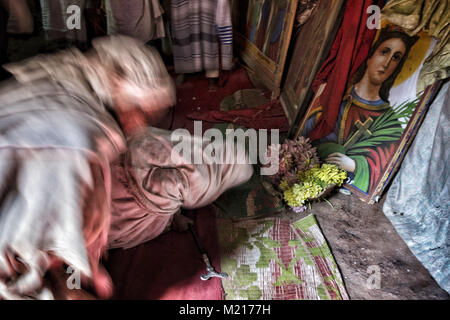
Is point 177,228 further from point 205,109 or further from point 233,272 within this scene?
point 205,109

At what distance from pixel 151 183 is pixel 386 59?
189cm

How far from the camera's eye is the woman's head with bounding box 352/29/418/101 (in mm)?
1827

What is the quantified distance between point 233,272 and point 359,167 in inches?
56.3

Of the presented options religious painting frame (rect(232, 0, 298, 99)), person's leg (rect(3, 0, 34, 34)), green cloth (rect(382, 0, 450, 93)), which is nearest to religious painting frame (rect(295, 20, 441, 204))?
green cloth (rect(382, 0, 450, 93))

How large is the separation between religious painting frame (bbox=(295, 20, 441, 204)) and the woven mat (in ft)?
2.18

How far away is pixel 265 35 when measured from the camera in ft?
11.8

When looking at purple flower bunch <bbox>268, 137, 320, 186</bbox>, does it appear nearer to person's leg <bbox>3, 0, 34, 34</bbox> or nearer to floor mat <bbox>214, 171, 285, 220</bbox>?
floor mat <bbox>214, 171, 285, 220</bbox>

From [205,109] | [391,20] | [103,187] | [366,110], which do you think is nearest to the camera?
[103,187]

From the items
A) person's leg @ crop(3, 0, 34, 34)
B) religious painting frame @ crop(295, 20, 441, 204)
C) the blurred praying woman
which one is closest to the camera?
the blurred praying woman

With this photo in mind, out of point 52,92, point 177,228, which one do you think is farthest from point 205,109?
point 52,92

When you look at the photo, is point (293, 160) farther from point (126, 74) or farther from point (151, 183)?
point (126, 74)

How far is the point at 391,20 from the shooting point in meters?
1.68

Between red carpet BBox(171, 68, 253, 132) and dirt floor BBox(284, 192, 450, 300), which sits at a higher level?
red carpet BBox(171, 68, 253, 132)

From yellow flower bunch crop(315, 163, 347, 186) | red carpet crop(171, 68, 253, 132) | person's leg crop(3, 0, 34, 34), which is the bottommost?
yellow flower bunch crop(315, 163, 347, 186)
